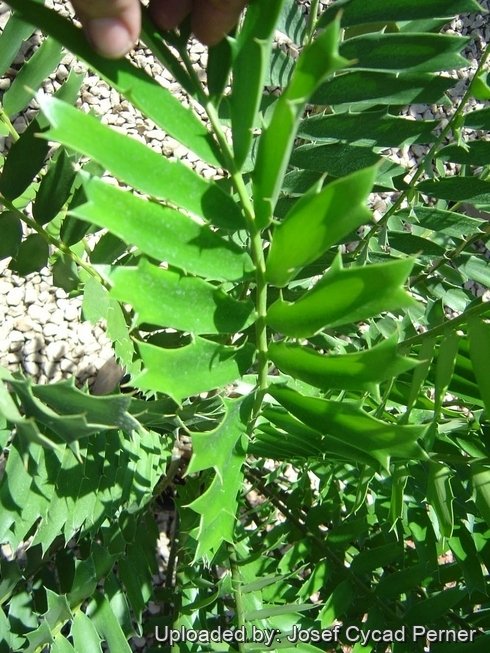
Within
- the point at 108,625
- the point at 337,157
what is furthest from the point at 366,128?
the point at 108,625

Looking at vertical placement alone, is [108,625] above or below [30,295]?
below

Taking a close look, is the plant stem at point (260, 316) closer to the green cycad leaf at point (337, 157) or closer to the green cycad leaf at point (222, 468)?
the green cycad leaf at point (222, 468)

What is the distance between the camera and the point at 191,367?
0.44 metres

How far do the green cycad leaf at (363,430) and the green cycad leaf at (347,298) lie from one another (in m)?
0.06

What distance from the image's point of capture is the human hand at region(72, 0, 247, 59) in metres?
0.37

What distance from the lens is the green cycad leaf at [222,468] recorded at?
468 millimetres

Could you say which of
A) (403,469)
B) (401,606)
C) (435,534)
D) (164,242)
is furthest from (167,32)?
(401,606)

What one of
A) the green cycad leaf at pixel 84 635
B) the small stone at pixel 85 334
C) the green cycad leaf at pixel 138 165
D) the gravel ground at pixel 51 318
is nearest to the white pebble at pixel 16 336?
the gravel ground at pixel 51 318

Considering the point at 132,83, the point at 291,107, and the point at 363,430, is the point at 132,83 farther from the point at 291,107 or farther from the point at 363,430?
the point at 363,430

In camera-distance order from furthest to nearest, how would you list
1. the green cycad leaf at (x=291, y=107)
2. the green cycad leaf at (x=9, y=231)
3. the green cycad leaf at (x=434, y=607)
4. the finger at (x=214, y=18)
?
the green cycad leaf at (x=434, y=607)
the green cycad leaf at (x=9, y=231)
the finger at (x=214, y=18)
the green cycad leaf at (x=291, y=107)

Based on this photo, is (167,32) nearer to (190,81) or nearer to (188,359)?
(190,81)

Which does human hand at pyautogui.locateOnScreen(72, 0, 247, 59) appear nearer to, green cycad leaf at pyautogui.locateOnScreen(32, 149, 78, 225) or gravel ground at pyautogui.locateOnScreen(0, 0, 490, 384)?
green cycad leaf at pyautogui.locateOnScreen(32, 149, 78, 225)

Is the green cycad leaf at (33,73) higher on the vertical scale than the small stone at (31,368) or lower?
higher

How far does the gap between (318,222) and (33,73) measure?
0.41 m
